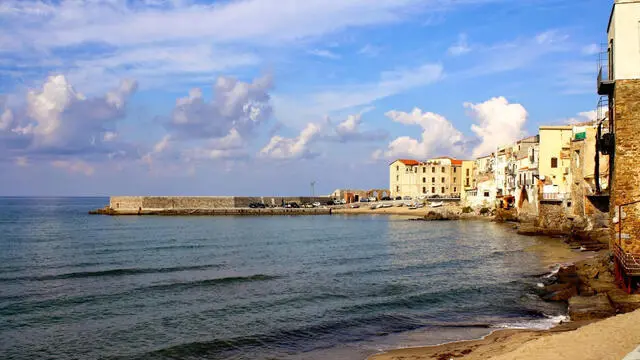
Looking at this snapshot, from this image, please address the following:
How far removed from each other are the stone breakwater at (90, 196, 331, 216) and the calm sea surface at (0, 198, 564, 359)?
5398 cm

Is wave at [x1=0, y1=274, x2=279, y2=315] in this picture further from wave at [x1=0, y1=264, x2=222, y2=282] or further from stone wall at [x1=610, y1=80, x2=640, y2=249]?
stone wall at [x1=610, y1=80, x2=640, y2=249]

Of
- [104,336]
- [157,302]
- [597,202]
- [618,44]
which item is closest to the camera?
[104,336]

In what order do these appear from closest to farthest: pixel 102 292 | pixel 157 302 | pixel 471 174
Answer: pixel 157 302 < pixel 102 292 < pixel 471 174

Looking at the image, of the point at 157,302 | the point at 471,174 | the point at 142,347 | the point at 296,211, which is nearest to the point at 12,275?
the point at 157,302

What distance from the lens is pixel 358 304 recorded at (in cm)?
2095

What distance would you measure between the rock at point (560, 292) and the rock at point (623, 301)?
89.1 inches

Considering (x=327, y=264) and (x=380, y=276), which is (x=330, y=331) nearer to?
(x=380, y=276)

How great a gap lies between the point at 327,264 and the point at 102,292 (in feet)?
43.2

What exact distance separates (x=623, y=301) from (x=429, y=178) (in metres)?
93.6

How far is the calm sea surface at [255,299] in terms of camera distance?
16.1 m

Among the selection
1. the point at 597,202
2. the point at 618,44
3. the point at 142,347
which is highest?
the point at 618,44

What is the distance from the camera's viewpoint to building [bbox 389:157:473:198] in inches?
4338


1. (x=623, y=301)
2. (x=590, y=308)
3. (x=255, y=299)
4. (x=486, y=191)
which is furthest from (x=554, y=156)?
(x=255, y=299)

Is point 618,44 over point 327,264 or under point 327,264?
over
